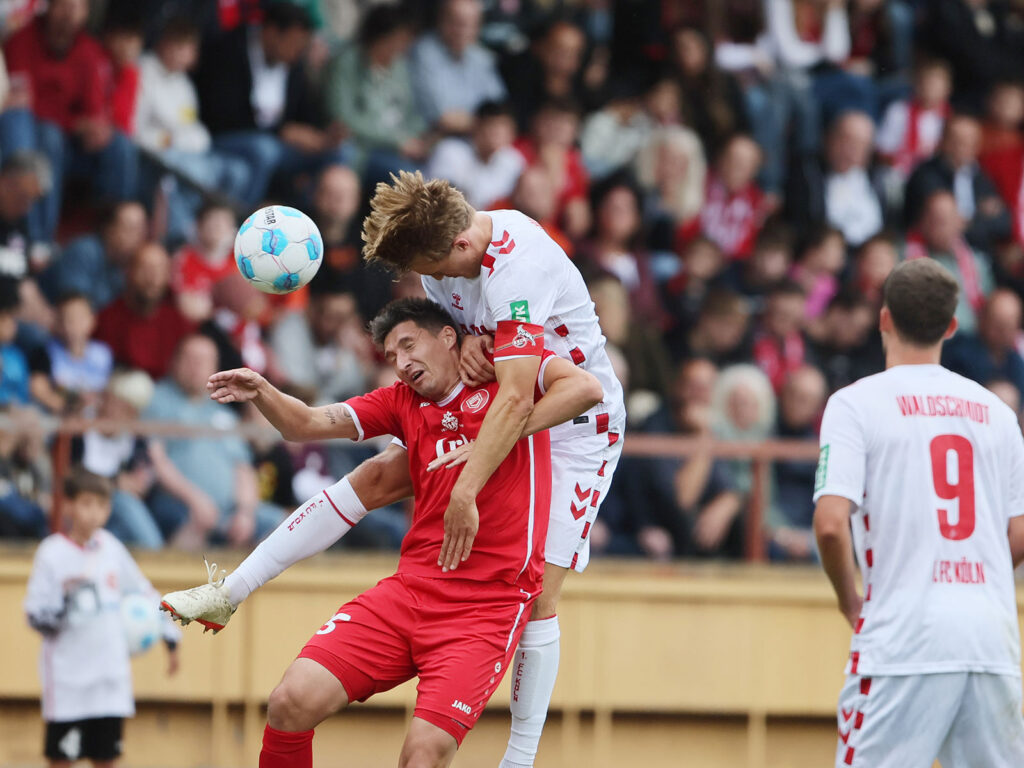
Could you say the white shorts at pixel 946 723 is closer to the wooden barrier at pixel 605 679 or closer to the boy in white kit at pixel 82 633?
the wooden barrier at pixel 605 679

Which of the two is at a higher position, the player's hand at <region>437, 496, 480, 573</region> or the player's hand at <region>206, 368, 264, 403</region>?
the player's hand at <region>206, 368, 264, 403</region>

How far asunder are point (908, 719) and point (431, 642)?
1715 millimetres

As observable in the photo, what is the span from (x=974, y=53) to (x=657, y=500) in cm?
647

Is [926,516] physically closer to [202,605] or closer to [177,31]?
[202,605]

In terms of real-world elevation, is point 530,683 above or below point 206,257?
below

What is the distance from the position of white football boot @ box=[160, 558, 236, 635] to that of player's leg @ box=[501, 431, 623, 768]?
120cm

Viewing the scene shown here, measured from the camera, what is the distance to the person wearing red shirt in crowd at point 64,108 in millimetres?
9703

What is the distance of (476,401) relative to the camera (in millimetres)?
5371

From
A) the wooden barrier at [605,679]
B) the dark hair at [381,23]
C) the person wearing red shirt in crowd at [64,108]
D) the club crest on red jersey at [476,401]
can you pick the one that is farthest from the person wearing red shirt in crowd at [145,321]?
the club crest on red jersey at [476,401]

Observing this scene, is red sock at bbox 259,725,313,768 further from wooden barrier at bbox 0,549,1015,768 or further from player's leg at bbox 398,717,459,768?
wooden barrier at bbox 0,549,1015,768

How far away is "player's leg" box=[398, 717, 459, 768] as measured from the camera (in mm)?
4891

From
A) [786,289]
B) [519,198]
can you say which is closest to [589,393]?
[519,198]

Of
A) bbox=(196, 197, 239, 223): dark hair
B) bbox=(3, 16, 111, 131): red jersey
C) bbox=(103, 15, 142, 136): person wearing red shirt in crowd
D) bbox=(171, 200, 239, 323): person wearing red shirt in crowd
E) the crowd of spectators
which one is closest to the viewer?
the crowd of spectators

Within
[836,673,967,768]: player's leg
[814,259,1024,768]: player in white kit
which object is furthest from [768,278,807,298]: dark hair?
[836,673,967,768]: player's leg
